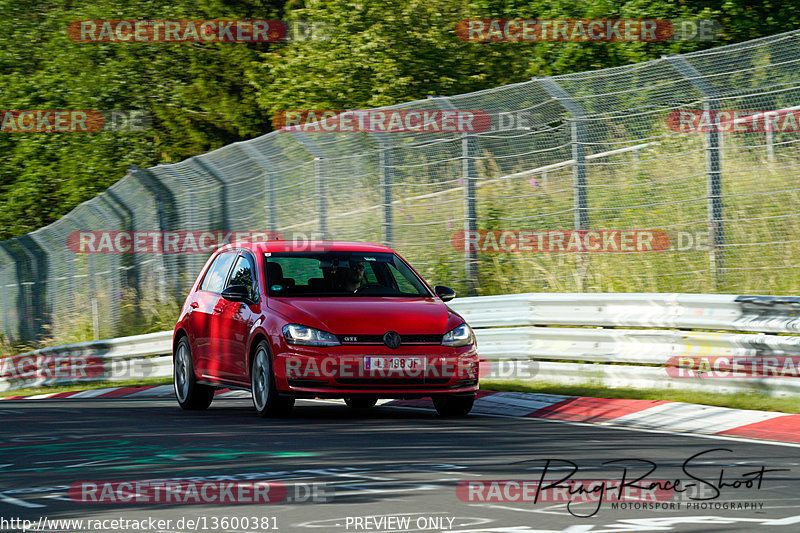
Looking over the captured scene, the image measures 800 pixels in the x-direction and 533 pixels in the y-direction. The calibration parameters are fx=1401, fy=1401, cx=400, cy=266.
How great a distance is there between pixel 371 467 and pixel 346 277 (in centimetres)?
463

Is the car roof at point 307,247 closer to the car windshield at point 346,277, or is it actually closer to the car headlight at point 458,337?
the car windshield at point 346,277

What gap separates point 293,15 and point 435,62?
194 inches

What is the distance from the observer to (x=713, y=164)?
14648 millimetres

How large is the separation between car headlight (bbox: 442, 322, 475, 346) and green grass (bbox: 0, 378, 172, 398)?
8339 millimetres

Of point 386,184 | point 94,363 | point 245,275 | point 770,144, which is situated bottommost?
point 94,363

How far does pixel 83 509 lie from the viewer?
7.39 meters

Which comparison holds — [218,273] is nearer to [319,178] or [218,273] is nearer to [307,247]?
[307,247]

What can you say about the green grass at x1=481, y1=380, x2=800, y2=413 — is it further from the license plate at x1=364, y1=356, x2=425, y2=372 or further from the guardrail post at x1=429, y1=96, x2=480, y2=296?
the guardrail post at x1=429, y1=96, x2=480, y2=296

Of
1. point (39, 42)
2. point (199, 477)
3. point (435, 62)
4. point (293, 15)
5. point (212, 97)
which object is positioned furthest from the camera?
point (39, 42)

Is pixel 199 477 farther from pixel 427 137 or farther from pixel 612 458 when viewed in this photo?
pixel 427 137

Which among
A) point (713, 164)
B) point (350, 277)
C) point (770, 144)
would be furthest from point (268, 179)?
point (770, 144)

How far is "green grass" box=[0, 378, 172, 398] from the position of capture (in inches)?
806

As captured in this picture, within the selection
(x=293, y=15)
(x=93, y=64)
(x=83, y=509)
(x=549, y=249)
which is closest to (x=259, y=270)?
(x=549, y=249)

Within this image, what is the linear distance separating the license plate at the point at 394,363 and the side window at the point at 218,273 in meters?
2.65
